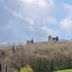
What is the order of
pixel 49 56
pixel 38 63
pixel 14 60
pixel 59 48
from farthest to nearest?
pixel 59 48 → pixel 49 56 → pixel 38 63 → pixel 14 60

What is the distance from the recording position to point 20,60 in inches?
1059

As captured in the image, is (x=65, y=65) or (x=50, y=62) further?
(x=65, y=65)

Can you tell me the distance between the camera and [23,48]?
29328 millimetres

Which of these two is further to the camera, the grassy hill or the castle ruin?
the castle ruin

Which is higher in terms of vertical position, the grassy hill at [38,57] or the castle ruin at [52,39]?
the castle ruin at [52,39]

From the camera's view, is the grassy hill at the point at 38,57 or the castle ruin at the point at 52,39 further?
the castle ruin at the point at 52,39

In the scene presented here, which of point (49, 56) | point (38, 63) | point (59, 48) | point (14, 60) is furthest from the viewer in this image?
point (59, 48)

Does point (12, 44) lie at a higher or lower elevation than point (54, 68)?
higher

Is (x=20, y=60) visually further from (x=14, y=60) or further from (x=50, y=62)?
(x=50, y=62)

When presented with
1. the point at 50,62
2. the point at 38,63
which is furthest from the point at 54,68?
the point at 38,63

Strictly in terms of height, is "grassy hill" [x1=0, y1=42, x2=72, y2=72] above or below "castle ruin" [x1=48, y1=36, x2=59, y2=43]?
below

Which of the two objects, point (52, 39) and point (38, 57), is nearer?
point (38, 57)

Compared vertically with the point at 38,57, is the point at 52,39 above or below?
above

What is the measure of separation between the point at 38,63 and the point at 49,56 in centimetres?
240
